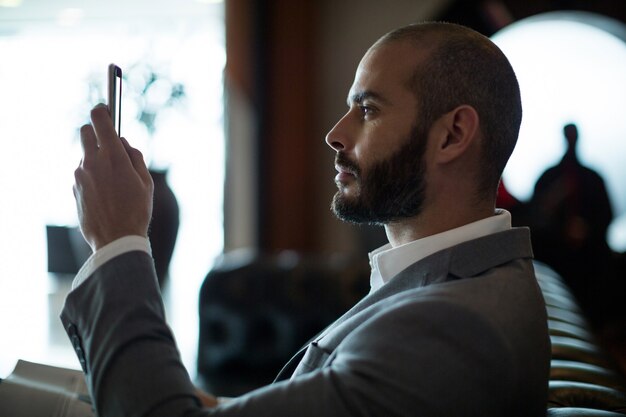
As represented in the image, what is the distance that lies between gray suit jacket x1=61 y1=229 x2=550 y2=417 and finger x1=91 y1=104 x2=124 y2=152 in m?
0.12

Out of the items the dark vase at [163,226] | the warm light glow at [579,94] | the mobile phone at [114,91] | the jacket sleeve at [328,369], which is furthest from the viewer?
the warm light glow at [579,94]

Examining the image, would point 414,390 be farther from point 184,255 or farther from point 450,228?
point 184,255

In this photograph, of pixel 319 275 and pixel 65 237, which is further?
pixel 65 237

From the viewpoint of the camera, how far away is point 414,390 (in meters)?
0.62

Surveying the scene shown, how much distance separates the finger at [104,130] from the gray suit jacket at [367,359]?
0.39 ft

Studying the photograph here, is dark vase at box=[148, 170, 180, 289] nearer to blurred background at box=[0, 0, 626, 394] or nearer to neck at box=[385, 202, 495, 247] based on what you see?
blurred background at box=[0, 0, 626, 394]

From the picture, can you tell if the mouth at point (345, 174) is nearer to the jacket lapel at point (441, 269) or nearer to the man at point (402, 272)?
the man at point (402, 272)

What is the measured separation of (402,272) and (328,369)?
213 millimetres

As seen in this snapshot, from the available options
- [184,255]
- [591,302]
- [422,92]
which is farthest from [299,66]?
[422,92]

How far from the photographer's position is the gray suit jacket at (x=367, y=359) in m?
0.62

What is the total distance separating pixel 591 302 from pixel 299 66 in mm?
2149

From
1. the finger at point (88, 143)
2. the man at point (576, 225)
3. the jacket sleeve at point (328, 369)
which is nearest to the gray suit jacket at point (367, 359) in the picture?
the jacket sleeve at point (328, 369)

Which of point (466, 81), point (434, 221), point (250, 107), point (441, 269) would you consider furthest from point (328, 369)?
point (250, 107)

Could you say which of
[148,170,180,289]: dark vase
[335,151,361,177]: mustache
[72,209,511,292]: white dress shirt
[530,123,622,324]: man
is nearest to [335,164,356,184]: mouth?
[335,151,361,177]: mustache
